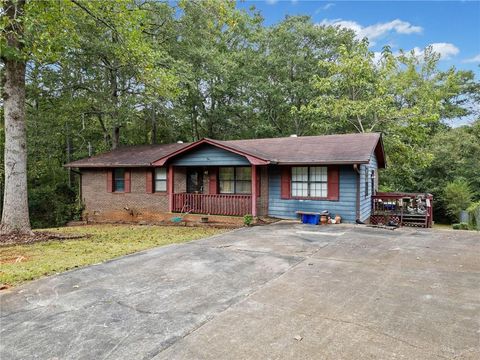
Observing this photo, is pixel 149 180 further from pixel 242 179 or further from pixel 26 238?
pixel 26 238

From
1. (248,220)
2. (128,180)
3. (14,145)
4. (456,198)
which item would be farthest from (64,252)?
(456,198)

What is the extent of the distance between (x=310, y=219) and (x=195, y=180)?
18.1 feet

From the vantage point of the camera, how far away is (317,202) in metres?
12.5

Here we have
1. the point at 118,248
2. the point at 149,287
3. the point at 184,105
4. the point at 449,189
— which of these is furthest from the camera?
the point at 184,105

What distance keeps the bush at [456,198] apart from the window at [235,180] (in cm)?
1222

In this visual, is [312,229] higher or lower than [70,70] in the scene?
lower

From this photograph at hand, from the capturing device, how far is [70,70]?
59.8 feet

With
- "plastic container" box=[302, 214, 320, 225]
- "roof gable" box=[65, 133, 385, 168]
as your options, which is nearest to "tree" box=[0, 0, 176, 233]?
"roof gable" box=[65, 133, 385, 168]

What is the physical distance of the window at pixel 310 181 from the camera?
12.4 meters

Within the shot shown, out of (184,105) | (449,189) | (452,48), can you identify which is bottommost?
(449,189)

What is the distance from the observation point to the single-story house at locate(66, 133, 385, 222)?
12.1m

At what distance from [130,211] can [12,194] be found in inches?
251

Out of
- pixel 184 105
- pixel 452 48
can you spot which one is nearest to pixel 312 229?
pixel 184 105

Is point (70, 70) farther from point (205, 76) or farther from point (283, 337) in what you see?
point (283, 337)
